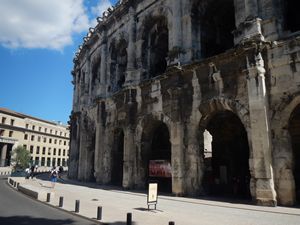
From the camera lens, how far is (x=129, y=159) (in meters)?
17.3

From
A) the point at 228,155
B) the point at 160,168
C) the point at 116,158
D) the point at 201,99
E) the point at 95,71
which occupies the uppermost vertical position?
the point at 95,71

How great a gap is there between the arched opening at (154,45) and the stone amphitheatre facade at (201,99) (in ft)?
0.23

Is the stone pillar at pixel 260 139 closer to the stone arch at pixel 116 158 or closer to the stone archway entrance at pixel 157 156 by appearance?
the stone archway entrance at pixel 157 156

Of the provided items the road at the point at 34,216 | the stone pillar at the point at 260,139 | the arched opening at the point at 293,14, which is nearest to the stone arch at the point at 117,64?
the arched opening at the point at 293,14

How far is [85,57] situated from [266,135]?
22.0 meters

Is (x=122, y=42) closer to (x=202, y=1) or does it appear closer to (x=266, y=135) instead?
(x=202, y=1)

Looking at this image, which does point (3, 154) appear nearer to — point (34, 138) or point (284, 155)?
point (34, 138)

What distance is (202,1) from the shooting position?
15.7 meters

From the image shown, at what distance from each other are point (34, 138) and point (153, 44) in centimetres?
5148

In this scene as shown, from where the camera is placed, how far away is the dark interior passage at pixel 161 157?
16.0 m

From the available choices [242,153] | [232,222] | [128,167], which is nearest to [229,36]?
[242,153]

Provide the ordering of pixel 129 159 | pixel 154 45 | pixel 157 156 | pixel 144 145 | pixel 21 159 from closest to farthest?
pixel 144 145, pixel 129 159, pixel 157 156, pixel 154 45, pixel 21 159

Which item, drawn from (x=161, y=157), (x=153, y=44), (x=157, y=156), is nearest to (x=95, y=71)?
(x=153, y=44)

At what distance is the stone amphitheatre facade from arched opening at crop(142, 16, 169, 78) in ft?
0.23
